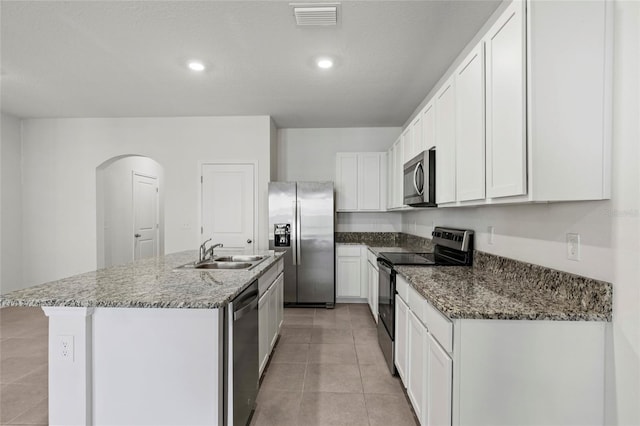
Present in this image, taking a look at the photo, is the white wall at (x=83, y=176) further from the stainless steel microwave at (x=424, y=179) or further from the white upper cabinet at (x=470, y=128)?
the white upper cabinet at (x=470, y=128)

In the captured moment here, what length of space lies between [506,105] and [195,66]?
8.70 feet

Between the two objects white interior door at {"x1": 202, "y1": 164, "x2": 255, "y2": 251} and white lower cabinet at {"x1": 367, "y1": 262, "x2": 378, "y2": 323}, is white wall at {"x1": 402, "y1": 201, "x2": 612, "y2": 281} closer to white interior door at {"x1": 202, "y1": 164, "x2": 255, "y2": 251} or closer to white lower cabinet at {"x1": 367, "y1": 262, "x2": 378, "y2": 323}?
white lower cabinet at {"x1": 367, "y1": 262, "x2": 378, "y2": 323}

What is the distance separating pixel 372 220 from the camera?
4773 millimetres

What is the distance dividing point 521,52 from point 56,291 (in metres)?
2.42

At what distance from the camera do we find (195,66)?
2818mm

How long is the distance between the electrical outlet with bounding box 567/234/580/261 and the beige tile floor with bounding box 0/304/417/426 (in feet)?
4.51

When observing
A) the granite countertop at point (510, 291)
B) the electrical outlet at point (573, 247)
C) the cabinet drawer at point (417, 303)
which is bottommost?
the cabinet drawer at point (417, 303)

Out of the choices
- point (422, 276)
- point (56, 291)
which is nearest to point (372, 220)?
point (422, 276)

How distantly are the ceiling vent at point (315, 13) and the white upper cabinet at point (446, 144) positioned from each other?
92cm

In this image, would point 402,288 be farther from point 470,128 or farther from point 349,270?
point 349,270

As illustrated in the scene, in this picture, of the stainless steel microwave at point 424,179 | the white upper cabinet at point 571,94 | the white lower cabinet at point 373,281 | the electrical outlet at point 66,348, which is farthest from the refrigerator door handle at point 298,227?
the white upper cabinet at point 571,94

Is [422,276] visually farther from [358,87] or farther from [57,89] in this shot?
[57,89]

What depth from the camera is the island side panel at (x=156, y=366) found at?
139cm

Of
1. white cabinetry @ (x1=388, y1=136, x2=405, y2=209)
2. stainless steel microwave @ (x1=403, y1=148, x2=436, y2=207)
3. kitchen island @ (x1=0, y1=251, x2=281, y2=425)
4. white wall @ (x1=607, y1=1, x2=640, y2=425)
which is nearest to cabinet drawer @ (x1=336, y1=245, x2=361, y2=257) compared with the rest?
white cabinetry @ (x1=388, y1=136, x2=405, y2=209)
